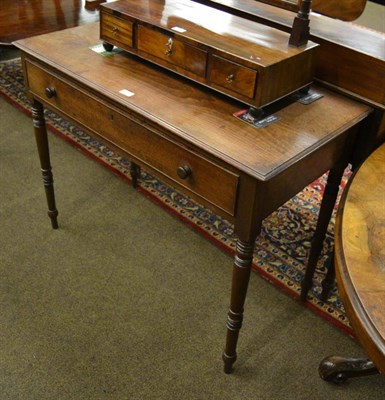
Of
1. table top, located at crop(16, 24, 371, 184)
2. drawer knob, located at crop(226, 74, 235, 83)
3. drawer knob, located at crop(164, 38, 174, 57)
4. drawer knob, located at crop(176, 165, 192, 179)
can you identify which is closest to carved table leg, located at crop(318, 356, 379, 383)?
table top, located at crop(16, 24, 371, 184)

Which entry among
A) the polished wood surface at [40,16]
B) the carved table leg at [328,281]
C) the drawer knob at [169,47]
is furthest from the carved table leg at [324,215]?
the polished wood surface at [40,16]

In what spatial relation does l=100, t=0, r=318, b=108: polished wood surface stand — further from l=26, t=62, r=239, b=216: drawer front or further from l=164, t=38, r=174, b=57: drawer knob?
l=26, t=62, r=239, b=216: drawer front

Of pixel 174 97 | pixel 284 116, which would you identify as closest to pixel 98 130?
pixel 174 97

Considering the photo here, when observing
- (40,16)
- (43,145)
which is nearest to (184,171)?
(43,145)

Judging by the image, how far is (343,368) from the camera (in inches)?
55.8

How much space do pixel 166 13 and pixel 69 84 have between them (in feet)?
1.06

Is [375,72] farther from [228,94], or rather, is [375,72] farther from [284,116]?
[228,94]

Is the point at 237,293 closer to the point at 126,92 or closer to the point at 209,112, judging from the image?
the point at 209,112

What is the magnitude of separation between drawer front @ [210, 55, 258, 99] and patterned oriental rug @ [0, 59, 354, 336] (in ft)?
2.76

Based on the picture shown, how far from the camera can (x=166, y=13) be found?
1.36m

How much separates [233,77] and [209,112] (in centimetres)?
10

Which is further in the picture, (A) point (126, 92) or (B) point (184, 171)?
(A) point (126, 92)

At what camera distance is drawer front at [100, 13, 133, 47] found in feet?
4.42

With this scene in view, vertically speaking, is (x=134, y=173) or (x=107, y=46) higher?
(x=107, y=46)
